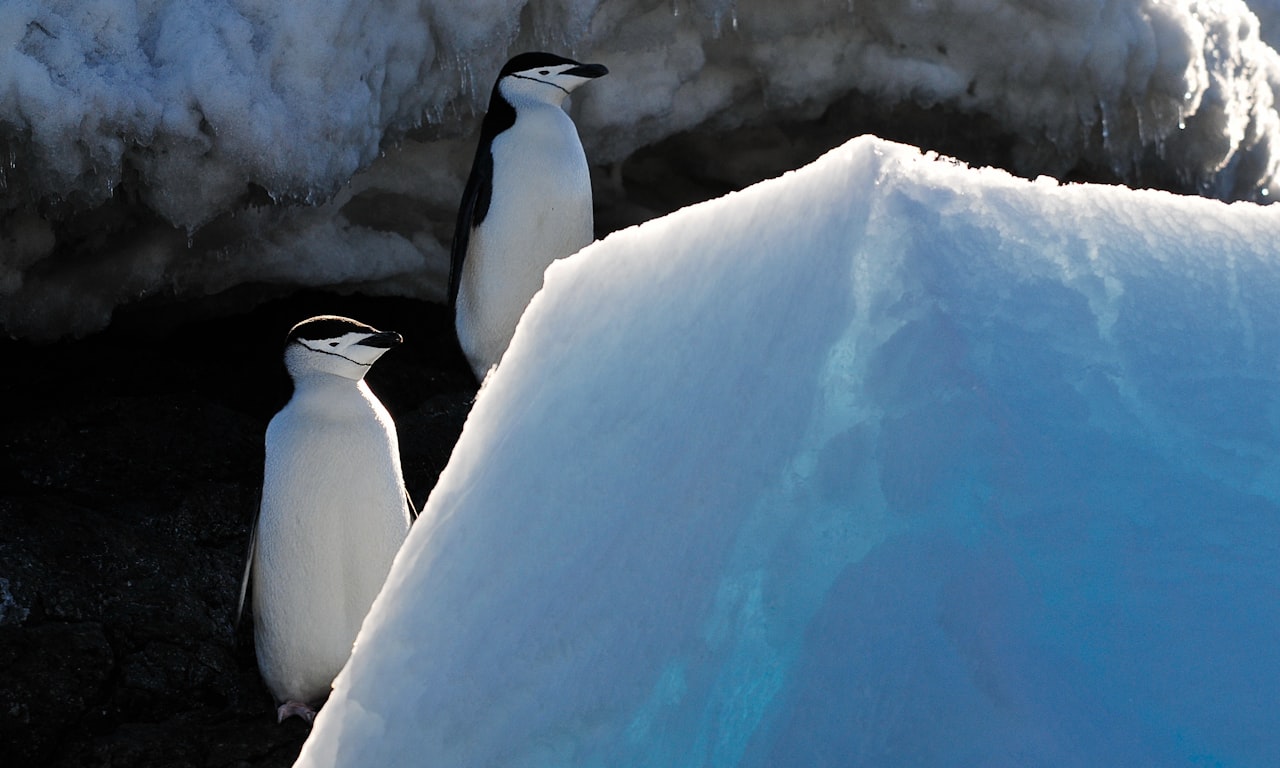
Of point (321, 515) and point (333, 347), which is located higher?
point (333, 347)

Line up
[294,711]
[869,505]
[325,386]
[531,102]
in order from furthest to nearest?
[531,102] < [325,386] < [294,711] < [869,505]

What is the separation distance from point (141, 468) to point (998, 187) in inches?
115

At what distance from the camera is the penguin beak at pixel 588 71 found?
162 inches

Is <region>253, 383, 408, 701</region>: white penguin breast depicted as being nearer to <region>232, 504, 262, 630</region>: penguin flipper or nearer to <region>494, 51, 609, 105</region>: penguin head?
<region>232, 504, 262, 630</region>: penguin flipper

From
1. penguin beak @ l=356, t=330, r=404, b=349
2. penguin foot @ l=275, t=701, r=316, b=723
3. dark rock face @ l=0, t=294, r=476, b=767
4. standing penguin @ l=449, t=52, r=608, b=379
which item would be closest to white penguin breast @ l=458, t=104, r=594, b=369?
standing penguin @ l=449, t=52, r=608, b=379

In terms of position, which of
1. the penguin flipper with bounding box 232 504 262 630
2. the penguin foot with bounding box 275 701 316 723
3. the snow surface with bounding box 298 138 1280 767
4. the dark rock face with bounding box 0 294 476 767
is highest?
the snow surface with bounding box 298 138 1280 767

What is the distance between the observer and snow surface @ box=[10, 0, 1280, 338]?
3547 millimetres

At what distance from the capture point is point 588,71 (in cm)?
414

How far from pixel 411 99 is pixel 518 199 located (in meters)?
0.49

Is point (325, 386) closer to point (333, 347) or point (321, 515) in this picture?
point (333, 347)

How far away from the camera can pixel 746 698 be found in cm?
120

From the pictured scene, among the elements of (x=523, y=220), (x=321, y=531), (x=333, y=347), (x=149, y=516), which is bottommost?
(x=149, y=516)

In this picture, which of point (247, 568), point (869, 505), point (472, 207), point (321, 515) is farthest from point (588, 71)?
point (869, 505)

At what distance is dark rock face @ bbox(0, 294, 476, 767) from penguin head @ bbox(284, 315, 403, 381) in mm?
421
